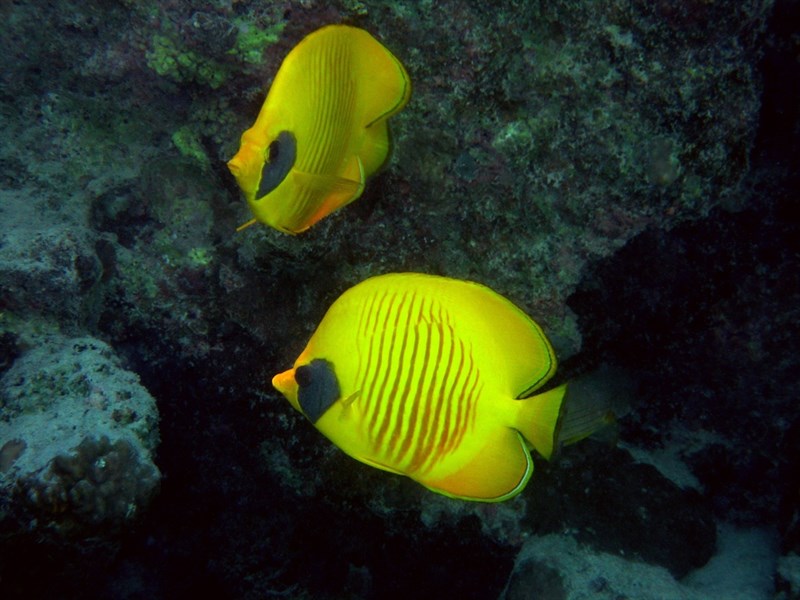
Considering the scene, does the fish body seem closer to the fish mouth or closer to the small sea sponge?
the fish mouth

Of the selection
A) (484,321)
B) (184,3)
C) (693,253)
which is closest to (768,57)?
(693,253)

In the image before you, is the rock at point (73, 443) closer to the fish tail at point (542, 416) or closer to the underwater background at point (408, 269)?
the underwater background at point (408, 269)

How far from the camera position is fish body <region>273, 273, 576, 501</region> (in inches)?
54.0

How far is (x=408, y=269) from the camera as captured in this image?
84.2 inches

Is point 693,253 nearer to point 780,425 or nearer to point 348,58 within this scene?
point 780,425

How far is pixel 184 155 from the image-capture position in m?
2.36

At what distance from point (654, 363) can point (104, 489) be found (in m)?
2.29

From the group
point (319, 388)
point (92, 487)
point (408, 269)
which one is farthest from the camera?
point (408, 269)

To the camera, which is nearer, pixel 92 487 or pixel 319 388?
pixel 319 388

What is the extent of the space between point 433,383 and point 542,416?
1.00 ft

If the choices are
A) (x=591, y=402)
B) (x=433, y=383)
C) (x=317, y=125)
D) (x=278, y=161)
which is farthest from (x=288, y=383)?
(x=591, y=402)

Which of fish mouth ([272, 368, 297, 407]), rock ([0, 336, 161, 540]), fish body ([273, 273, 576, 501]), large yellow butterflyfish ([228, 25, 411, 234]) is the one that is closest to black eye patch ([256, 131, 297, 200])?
large yellow butterflyfish ([228, 25, 411, 234])

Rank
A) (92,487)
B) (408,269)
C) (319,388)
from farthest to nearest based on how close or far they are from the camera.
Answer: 1. (408,269)
2. (92,487)
3. (319,388)

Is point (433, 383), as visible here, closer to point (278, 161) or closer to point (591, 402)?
point (278, 161)
